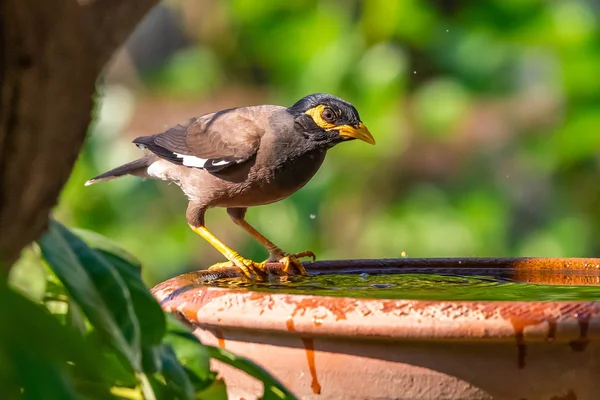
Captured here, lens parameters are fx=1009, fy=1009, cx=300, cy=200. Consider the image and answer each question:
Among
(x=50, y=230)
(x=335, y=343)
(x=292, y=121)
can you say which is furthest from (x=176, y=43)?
(x=50, y=230)

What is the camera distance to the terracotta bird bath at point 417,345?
1355mm

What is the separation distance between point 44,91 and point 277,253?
2.28 metres

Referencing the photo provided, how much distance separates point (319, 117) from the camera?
318cm

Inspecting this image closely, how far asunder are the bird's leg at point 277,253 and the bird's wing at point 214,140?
24 cm

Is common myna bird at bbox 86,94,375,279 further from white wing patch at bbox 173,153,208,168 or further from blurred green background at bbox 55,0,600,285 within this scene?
blurred green background at bbox 55,0,600,285

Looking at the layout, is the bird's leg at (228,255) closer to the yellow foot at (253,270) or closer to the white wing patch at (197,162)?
the yellow foot at (253,270)

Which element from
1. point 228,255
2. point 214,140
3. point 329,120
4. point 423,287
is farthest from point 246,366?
point 214,140

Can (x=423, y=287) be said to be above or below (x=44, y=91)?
below

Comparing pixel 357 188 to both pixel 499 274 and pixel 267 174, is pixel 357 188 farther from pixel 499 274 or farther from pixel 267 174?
pixel 499 274

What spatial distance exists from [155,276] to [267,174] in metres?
1.59

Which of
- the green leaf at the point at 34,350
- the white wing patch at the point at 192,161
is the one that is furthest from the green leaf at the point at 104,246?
the white wing patch at the point at 192,161

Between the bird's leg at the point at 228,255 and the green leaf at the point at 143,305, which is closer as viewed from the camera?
the green leaf at the point at 143,305

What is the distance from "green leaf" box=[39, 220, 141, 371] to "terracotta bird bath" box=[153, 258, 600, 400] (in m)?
0.52

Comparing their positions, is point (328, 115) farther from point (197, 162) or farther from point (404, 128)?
point (404, 128)
